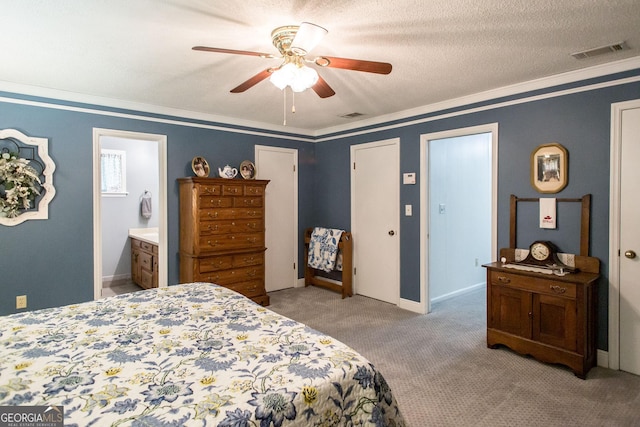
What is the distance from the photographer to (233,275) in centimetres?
420

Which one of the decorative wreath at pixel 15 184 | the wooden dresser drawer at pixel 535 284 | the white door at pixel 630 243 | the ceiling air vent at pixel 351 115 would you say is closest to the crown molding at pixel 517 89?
the ceiling air vent at pixel 351 115

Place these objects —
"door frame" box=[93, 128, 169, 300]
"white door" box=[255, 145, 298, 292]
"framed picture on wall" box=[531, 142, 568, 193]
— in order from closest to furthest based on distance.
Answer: "framed picture on wall" box=[531, 142, 568, 193], "door frame" box=[93, 128, 169, 300], "white door" box=[255, 145, 298, 292]

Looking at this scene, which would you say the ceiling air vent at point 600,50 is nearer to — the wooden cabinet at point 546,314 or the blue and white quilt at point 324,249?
the wooden cabinet at point 546,314

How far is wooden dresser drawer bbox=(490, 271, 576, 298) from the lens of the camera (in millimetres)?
2702

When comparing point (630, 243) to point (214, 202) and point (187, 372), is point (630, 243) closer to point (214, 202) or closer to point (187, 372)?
point (187, 372)

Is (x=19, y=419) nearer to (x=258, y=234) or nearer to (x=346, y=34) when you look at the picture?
(x=346, y=34)

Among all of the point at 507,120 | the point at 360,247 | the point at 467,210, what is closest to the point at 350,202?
the point at 360,247

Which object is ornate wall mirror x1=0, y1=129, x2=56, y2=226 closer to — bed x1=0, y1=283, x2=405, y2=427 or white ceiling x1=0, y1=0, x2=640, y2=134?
white ceiling x1=0, y1=0, x2=640, y2=134

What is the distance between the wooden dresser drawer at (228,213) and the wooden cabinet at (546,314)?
106 inches

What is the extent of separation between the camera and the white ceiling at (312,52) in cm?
197

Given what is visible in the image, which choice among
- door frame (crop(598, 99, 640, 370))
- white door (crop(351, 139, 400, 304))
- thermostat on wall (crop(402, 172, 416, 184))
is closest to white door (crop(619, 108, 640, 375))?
door frame (crop(598, 99, 640, 370))

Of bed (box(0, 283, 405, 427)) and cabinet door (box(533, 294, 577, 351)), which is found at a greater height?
bed (box(0, 283, 405, 427))

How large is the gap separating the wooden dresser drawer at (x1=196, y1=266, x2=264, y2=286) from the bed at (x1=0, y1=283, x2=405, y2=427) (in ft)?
6.80

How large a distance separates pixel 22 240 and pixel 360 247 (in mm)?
3709
